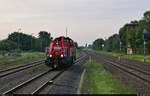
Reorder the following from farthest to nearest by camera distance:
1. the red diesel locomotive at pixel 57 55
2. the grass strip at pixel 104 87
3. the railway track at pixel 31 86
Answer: the red diesel locomotive at pixel 57 55, the railway track at pixel 31 86, the grass strip at pixel 104 87

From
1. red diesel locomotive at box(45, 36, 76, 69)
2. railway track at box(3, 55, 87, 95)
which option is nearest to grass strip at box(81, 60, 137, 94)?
railway track at box(3, 55, 87, 95)

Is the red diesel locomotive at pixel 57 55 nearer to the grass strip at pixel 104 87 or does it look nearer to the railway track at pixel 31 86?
the railway track at pixel 31 86

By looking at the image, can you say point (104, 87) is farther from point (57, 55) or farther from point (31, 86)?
point (57, 55)

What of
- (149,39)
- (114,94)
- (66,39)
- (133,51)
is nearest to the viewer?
(114,94)

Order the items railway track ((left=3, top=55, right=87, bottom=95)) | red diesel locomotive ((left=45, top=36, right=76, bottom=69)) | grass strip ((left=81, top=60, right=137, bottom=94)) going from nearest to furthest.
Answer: grass strip ((left=81, top=60, right=137, bottom=94)) → railway track ((left=3, top=55, right=87, bottom=95)) → red diesel locomotive ((left=45, top=36, right=76, bottom=69))

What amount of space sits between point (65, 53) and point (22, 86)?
13619 mm

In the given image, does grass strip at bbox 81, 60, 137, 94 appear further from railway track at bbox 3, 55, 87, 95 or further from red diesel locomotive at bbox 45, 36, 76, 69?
red diesel locomotive at bbox 45, 36, 76, 69

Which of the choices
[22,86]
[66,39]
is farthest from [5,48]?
[22,86]

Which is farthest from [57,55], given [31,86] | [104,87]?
[104,87]

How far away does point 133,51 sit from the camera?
87750mm

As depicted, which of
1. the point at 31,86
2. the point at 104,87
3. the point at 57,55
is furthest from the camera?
the point at 57,55

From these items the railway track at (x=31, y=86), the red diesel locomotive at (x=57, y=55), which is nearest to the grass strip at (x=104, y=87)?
the railway track at (x=31, y=86)

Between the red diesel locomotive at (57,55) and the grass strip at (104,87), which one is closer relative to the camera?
the grass strip at (104,87)

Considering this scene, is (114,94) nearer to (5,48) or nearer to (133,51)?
(5,48)
